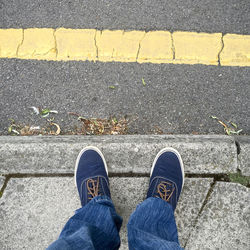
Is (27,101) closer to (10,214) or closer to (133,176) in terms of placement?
(10,214)

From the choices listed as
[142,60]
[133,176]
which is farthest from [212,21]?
[133,176]

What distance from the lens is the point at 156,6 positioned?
1.76 meters

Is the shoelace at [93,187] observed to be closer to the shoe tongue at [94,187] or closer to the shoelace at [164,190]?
the shoe tongue at [94,187]

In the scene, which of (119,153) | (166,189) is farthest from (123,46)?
(166,189)

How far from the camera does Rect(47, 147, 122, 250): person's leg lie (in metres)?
1.08

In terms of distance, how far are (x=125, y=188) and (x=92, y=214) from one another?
312 mm

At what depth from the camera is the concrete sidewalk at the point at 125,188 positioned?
1.52 m

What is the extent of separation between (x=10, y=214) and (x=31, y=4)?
1.51 meters

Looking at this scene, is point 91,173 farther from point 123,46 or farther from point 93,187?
point 123,46

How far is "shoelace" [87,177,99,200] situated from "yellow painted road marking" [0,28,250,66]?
886mm

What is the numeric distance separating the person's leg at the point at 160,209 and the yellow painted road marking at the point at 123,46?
76 cm

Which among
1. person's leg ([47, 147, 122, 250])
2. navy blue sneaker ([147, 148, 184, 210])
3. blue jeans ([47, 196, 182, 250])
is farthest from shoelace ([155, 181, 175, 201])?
person's leg ([47, 147, 122, 250])

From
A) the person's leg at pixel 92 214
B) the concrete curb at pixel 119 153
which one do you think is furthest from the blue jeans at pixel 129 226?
the concrete curb at pixel 119 153

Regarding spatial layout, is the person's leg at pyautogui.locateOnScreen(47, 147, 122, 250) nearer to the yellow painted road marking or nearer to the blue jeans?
the blue jeans
